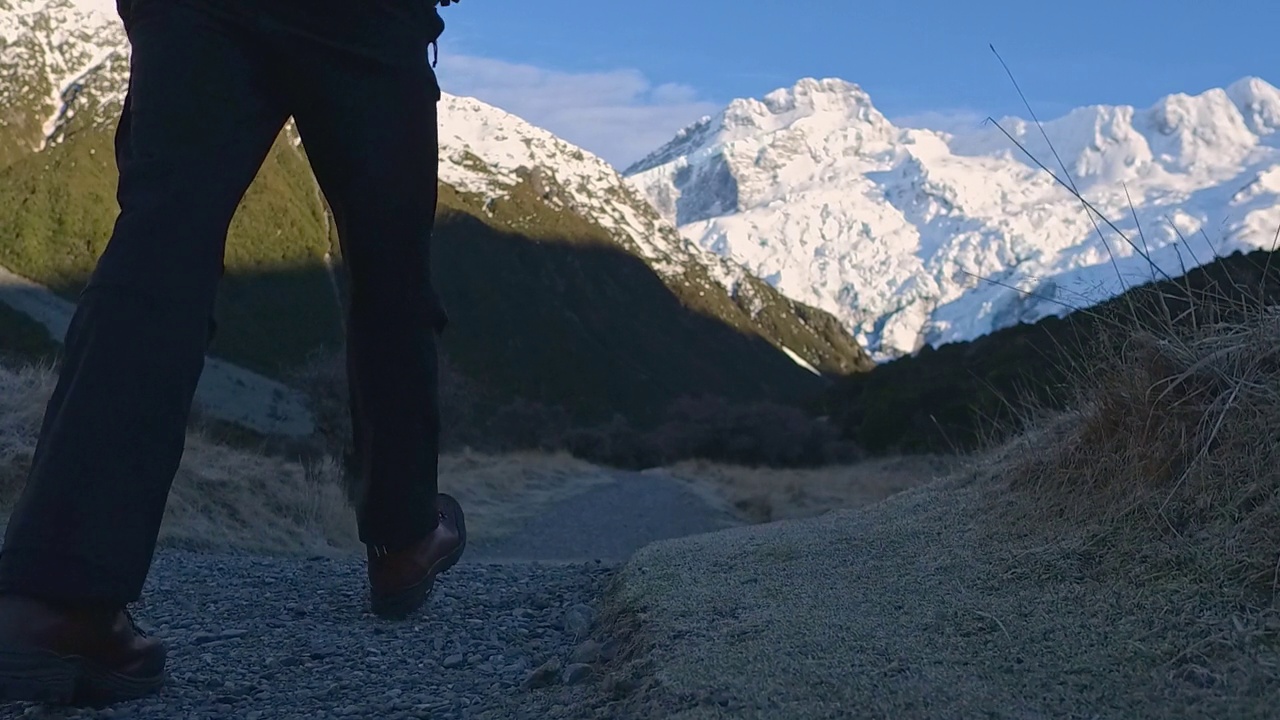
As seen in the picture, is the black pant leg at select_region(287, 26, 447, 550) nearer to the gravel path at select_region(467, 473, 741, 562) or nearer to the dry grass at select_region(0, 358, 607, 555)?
the dry grass at select_region(0, 358, 607, 555)

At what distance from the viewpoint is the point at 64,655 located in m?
1.80

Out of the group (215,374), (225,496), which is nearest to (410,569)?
(225,496)

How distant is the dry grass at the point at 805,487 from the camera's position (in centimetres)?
1848

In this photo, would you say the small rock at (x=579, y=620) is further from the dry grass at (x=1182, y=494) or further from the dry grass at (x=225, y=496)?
the dry grass at (x=225, y=496)

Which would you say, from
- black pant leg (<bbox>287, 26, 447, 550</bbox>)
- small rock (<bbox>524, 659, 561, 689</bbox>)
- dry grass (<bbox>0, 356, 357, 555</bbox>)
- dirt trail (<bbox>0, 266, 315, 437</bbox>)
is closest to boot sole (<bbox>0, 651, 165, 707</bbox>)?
black pant leg (<bbox>287, 26, 447, 550</bbox>)

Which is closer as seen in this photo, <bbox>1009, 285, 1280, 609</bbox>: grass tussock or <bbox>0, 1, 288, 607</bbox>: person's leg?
<bbox>0, 1, 288, 607</bbox>: person's leg

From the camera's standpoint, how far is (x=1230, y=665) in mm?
1774

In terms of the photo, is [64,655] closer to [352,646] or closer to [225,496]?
[352,646]

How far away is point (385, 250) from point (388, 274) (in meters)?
0.05

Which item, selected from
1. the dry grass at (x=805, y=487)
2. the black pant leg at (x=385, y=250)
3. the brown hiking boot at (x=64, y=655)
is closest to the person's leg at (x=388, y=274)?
the black pant leg at (x=385, y=250)

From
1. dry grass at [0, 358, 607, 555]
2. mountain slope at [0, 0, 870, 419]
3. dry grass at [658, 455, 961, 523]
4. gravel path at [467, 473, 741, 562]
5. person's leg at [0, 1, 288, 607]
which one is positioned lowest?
dry grass at [658, 455, 961, 523]

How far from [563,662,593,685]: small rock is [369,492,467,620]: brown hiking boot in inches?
16.2

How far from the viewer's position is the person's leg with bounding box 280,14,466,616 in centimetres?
221

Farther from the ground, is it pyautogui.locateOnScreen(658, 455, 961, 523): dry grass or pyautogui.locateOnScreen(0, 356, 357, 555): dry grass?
pyautogui.locateOnScreen(0, 356, 357, 555): dry grass
